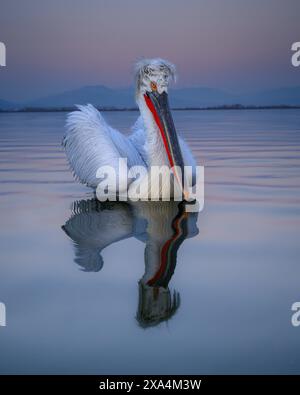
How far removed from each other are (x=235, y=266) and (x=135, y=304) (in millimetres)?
827

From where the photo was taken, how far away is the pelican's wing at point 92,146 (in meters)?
6.29

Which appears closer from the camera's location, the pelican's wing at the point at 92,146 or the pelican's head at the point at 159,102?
the pelican's head at the point at 159,102

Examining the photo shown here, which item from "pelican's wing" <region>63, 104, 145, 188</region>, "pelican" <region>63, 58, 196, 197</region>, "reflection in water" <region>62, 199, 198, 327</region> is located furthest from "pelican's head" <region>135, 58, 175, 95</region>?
"reflection in water" <region>62, 199, 198, 327</region>

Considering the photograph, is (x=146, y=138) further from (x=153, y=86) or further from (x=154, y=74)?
(x=154, y=74)

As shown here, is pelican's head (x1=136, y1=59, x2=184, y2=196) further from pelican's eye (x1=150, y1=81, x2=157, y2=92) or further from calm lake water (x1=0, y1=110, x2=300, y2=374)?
calm lake water (x1=0, y1=110, x2=300, y2=374)

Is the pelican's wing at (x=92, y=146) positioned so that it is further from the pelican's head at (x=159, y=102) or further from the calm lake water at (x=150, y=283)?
the pelican's head at (x=159, y=102)

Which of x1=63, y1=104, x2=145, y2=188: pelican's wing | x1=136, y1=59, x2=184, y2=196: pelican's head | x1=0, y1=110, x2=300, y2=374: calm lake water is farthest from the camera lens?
x1=63, y1=104, x2=145, y2=188: pelican's wing

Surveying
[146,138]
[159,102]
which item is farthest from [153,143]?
[159,102]

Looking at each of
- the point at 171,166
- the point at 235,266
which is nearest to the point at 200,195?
the point at 171,166

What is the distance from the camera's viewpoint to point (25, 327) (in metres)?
3.26

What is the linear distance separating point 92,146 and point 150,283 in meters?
2.83

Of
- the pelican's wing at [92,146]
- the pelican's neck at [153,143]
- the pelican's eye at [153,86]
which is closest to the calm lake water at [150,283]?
the pelican's wing at [92,146]

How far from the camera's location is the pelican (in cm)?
599
